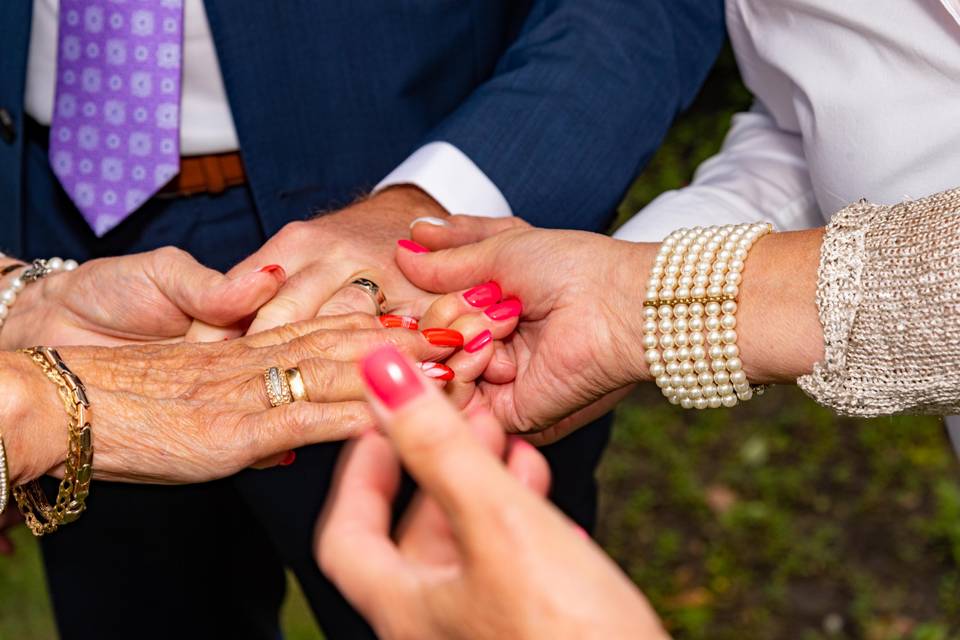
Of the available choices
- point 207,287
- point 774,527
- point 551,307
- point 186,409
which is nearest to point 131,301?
point 207,287

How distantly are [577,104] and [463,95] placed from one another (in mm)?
235

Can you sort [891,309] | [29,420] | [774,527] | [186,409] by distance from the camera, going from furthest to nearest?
[774,527], [186,409], [29,420], [891,309]

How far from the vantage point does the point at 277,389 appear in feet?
4.99

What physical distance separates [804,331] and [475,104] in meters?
0.77

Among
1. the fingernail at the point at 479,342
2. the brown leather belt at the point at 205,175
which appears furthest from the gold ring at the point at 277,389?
the brown leather belt at the point at 205,175

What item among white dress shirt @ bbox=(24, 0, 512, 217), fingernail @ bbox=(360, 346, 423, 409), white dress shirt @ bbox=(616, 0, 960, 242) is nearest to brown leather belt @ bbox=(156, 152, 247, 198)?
white dress shirt @ bbox=(24, 0, 512, 217)

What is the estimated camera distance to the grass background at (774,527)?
280cm

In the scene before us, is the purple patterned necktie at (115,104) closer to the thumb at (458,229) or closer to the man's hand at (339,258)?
the man's hand at (339,258)

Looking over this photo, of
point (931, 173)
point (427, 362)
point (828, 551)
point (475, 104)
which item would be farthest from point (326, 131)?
point (828, 551)

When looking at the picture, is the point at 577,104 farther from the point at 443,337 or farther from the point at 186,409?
the point at 186,409

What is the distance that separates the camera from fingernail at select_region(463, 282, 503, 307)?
5.57 ft

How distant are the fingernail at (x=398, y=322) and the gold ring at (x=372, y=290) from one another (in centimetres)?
2

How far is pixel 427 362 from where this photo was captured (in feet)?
5.32

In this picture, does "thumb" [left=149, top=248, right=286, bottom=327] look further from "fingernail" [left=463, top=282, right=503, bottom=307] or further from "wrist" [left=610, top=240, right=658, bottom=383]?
"wrist" [left=610, top=240, right=658, bottom=383]
